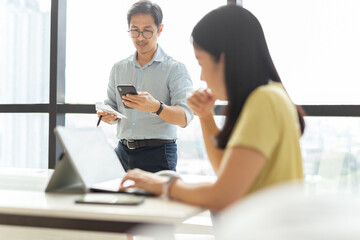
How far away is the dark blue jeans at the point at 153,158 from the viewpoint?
110 inches

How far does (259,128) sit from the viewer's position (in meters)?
1.27

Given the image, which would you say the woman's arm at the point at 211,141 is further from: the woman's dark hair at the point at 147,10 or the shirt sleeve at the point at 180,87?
the woman's dark hair at the point at 147,10

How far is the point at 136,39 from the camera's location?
9.49ft

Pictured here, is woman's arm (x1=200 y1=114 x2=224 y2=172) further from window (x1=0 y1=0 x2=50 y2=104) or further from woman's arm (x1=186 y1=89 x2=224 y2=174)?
window (x1=0 y1=0 x2=50 y2=104)

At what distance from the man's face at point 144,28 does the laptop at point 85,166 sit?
115 cm

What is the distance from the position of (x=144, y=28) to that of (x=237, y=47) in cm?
151

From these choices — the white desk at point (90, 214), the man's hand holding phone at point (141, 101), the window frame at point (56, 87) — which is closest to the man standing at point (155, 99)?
the man's hand holding phone at point (141, 101)

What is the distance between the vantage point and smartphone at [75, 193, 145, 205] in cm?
139

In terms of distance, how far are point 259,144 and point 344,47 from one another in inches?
89.9

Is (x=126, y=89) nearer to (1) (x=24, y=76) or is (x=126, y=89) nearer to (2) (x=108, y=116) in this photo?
(2) (x=108, y=116)

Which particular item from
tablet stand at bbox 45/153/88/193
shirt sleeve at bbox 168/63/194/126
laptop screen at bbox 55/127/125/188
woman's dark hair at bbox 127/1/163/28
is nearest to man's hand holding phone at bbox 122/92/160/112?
shirt sleeve at bbox 168/63/194/126

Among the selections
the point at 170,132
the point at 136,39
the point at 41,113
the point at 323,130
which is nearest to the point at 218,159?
the point at 170,132

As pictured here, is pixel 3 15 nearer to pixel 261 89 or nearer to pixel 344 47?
pixel 344 47

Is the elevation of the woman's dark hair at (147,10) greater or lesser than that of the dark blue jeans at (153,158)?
greater
